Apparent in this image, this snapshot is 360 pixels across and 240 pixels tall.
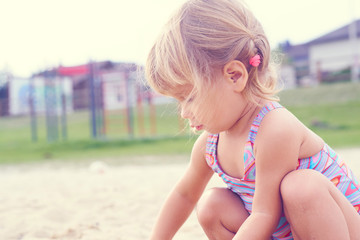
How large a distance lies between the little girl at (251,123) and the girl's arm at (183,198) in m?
0.16

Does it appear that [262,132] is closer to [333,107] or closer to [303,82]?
[333,107]

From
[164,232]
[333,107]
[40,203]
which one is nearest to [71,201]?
[40,203]

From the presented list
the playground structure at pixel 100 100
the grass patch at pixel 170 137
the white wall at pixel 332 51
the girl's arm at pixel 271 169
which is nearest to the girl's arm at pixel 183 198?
the girl's arm at pixel 271 169

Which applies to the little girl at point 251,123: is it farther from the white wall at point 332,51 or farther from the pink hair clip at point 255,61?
the white wall at point 332,51

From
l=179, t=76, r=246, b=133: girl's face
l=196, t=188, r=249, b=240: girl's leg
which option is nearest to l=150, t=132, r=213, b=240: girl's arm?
l=196, t=188, r=249, b=240: girl's leg

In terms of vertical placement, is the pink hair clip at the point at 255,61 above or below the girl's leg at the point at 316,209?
above

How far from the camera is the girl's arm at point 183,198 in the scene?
148 centimetres

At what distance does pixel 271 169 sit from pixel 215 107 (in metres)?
0.22

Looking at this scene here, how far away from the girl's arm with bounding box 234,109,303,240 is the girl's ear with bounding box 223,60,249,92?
139 millimetres

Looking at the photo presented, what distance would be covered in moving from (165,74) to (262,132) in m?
0.31

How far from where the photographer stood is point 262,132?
3.83 ft

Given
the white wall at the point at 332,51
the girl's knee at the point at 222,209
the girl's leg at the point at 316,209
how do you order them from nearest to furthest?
1. the girl's leg at the point at 316,209
2. the girl's knee at the point at 222,209
3. the white wall at the point at 332,51

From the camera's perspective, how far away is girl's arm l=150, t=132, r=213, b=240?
1477mm

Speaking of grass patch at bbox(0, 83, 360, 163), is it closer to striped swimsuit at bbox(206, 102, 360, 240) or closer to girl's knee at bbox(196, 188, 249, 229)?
girl's knee at bbox(196, 188, 249, 229)
